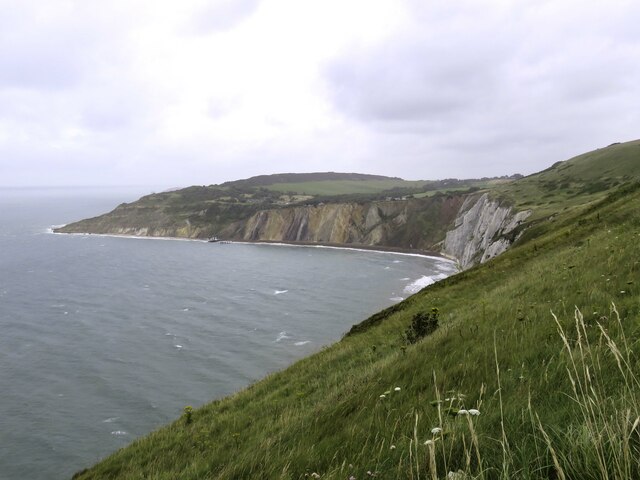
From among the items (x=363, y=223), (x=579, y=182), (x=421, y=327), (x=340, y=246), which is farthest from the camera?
(x=363, y=223)

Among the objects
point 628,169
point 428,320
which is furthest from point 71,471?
point 628,169

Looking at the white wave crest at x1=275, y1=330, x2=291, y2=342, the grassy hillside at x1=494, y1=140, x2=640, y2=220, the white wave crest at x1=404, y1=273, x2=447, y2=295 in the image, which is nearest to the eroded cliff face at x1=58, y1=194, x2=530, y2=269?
the grassy hillside at x1=494, y1=140, x2=640, y2=220

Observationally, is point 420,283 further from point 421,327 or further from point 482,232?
point 421,327

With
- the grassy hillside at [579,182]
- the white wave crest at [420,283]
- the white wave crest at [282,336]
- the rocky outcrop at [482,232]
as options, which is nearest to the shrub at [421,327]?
the white wave crest at [282,336]

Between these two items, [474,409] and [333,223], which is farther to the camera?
[333,223]

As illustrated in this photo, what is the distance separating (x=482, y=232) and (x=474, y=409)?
93.9 metres

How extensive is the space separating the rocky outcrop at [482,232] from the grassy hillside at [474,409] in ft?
179

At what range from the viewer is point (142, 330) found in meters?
52.9

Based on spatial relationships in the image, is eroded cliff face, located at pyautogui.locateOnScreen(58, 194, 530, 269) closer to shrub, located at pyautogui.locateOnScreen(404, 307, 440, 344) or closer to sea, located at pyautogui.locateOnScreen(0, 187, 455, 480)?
sea, located at pyautogui.locateOnScreen(0, 187, 455, 480)

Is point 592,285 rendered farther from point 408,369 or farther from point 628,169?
point 628,169

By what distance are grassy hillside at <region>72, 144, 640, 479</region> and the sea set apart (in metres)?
21.8

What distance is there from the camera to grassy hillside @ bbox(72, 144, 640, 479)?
109 inches

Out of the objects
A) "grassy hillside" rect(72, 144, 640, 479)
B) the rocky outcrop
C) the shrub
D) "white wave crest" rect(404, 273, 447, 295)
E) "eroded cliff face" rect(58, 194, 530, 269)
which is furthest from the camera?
→ "eroded cliff face" rect(58, 194, 530, 269)

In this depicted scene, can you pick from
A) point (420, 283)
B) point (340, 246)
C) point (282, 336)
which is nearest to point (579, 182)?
point (420, 283)
